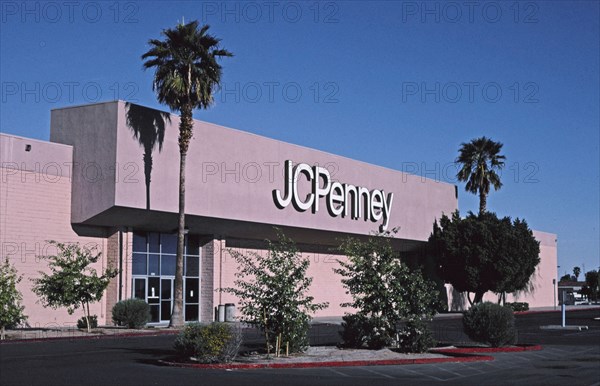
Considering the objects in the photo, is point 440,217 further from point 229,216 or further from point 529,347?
point 529,347

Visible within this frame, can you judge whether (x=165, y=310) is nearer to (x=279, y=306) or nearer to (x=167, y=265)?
(x=167, y=265)

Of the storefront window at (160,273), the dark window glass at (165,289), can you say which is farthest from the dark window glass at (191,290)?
the dark window glass at (165,289)

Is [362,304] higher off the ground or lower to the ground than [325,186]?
lower

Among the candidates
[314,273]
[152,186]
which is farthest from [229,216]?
[314,273]

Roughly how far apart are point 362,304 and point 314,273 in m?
28.6

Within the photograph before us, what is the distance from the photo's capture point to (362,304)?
24.5m

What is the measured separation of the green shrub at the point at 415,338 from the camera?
77.0ft

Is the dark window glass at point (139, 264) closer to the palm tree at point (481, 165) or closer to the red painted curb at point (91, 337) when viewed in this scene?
the red painted curb at point (91, 337)

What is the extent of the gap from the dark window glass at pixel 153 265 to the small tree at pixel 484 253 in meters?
25.4

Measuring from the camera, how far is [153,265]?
40750mm

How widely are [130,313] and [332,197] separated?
18.2 meters

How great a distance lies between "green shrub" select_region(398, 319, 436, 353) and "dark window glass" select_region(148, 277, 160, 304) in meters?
19.8

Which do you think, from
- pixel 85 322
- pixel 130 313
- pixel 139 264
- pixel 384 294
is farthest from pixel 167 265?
pixel 384 294

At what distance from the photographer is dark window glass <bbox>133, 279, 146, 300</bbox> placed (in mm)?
39463
